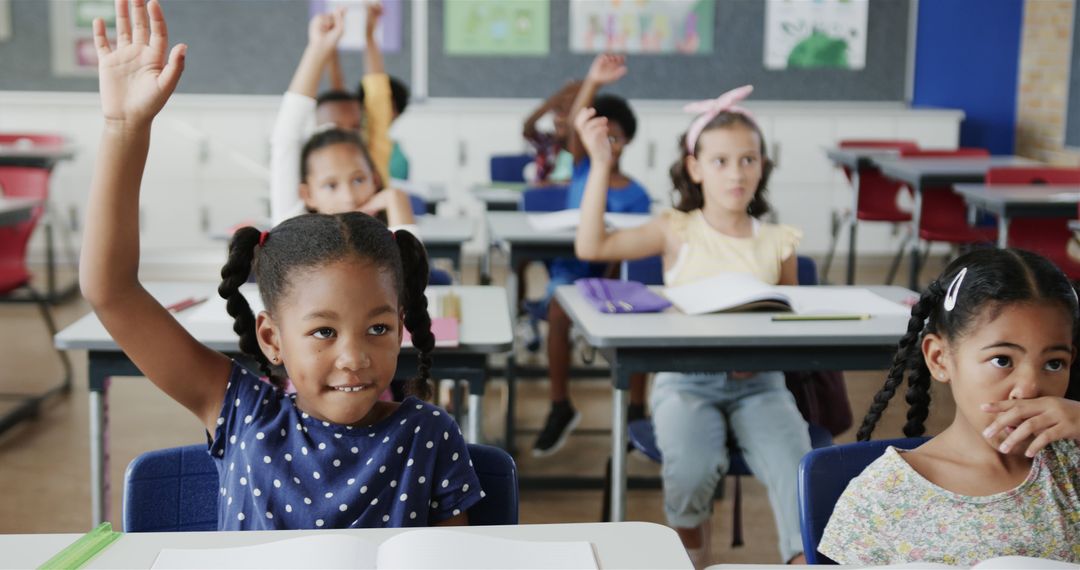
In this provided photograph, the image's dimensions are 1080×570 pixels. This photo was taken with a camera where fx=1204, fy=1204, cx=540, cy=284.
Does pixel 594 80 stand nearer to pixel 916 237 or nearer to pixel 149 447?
pixel 149 447

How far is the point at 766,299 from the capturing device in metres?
2.37

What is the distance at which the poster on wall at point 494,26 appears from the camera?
681 centimetres

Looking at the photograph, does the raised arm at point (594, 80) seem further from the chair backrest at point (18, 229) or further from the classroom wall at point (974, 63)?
the classroom wall at point (974, 63)

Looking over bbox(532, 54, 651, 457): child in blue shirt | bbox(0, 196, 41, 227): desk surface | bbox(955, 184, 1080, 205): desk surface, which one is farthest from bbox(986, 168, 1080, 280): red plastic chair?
bbox(0, 196, 41, 227): desk surface

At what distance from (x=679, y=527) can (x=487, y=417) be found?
1.67 m

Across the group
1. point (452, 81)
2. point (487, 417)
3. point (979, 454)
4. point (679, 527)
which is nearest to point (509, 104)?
point (452, 81)

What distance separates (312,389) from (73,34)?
5939mm

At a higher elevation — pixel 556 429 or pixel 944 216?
pixel 944 216

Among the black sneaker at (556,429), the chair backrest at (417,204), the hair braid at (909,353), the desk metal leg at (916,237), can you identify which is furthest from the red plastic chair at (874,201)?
the hair braid at (909,353)

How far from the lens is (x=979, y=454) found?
1.38 metres

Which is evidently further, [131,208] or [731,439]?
[731,439]

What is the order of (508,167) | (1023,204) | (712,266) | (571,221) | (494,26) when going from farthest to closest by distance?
1. (494,26)
2. (508,167)
3. (1023,204)
4. (571,221)
5. (712,266)

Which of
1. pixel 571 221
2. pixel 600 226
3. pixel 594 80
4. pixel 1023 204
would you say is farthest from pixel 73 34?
pixel 1023 204

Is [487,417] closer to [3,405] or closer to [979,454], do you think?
[3,405]
